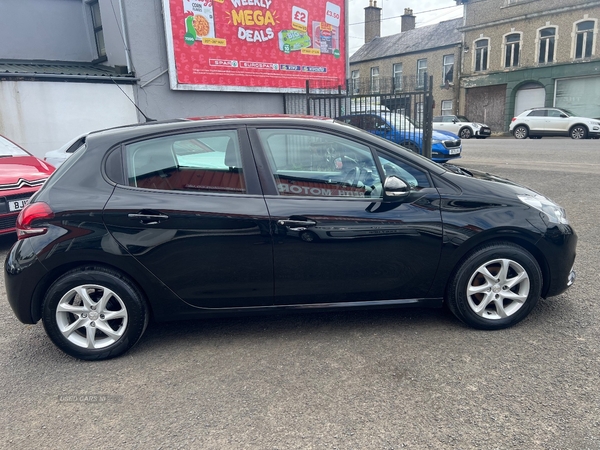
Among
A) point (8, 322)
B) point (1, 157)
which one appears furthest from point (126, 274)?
point (1, 157)

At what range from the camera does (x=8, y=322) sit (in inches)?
149

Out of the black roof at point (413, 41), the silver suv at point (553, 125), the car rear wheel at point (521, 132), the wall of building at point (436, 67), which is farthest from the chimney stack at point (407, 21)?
the silver suv at point (553, 125)

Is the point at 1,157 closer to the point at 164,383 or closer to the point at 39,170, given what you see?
the point at 39,170

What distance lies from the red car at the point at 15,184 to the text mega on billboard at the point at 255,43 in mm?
5649

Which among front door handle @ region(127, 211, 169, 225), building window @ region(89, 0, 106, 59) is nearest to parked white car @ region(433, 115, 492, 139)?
building window @ region(89, 0, 106, 59)

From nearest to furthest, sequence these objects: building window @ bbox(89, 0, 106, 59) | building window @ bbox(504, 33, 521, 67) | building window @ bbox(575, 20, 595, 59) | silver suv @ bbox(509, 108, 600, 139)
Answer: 1. building window @ bbox(89, 0, 106, 59)
2. silver suv @ bbox(509, 108, 600, 139)
3. building window @ bbox(575, 20, 595, 59)
4. building window @ bbox(504, 33, 521, 67)

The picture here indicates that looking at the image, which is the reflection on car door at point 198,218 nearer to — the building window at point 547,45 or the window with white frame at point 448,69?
the building window at point 547,45

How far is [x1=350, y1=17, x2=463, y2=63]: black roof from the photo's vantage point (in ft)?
114

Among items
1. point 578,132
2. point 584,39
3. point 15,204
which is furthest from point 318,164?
point 584,39

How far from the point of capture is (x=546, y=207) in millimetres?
3410

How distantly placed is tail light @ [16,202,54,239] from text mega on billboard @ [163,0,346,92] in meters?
8.73

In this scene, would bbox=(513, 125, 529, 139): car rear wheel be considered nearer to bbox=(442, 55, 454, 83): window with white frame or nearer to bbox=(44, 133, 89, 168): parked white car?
bbox=(442, 55, 454, 83): window with white frame

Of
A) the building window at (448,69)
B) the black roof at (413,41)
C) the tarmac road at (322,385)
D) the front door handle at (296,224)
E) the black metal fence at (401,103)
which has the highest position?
the black roof at (413,41)

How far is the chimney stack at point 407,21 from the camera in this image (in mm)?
41031
